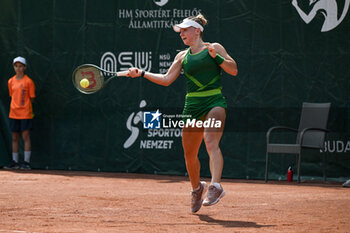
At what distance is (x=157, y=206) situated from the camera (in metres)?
6.28

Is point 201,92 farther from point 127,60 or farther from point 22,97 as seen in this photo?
point 22,97

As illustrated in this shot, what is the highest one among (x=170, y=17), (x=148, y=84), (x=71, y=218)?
(x=170, y=17)

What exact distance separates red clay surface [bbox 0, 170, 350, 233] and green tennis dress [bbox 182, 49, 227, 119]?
992 millimetres

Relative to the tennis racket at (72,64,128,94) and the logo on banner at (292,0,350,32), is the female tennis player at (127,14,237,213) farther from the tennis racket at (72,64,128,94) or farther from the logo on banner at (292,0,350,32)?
the logo on banner at (292,0,350,32)

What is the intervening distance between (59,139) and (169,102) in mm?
2162

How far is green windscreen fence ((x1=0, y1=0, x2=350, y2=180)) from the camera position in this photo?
31.4ft

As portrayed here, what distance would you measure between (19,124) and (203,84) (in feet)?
19.6

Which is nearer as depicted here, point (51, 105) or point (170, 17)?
point (170, 17)

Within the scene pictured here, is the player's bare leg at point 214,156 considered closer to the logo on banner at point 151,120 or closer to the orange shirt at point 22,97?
the logo on banner at point 151,120

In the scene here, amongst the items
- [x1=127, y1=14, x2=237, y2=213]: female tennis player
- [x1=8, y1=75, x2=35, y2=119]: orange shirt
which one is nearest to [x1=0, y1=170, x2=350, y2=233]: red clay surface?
[x1=127, y1=14, x2=237, y2=213]: female tennis player

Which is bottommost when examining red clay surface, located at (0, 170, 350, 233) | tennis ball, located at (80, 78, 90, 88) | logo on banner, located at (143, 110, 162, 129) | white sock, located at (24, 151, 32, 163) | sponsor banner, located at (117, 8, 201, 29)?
white sock, located at (24, 151, 32, 163)

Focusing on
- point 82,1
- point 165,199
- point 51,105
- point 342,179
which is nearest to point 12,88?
point 51,105

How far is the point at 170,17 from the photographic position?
33.2 feet

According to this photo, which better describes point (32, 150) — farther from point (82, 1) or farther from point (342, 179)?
point (342, 179)
